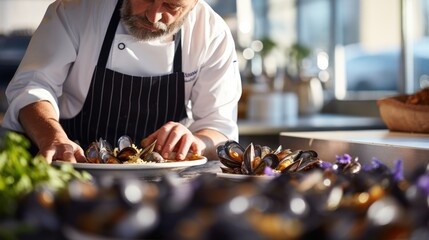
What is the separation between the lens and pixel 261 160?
6.64 ft

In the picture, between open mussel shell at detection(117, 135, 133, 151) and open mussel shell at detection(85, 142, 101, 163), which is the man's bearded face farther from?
open mussel shell at detection(85, 142, 101, 163)

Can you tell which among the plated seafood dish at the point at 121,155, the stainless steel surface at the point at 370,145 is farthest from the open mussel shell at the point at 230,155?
the stainless steel surface at the point at 370,145

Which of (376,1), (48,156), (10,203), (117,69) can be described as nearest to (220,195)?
(10,203)

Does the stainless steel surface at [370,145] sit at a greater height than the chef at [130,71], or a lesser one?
lesser

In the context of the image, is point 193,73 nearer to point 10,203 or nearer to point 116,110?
point 116,110

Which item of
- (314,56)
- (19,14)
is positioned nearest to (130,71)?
(19,14)

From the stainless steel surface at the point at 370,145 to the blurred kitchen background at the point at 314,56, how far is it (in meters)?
2.00

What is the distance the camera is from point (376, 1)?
20.1 ft

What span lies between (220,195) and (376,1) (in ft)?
17.8

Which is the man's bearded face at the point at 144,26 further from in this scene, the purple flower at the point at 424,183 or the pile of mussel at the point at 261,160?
the purple flower at the point at 424,183

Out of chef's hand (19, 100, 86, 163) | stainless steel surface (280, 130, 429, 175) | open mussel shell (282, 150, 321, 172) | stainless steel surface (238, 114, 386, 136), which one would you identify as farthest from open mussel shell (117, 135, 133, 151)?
stainless steel surface (238, 114, 386, 136)

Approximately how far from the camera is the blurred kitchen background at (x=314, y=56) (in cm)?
569

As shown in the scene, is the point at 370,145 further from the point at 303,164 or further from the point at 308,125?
the point at 308,125

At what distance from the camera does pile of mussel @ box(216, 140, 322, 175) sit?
6.43 ft
